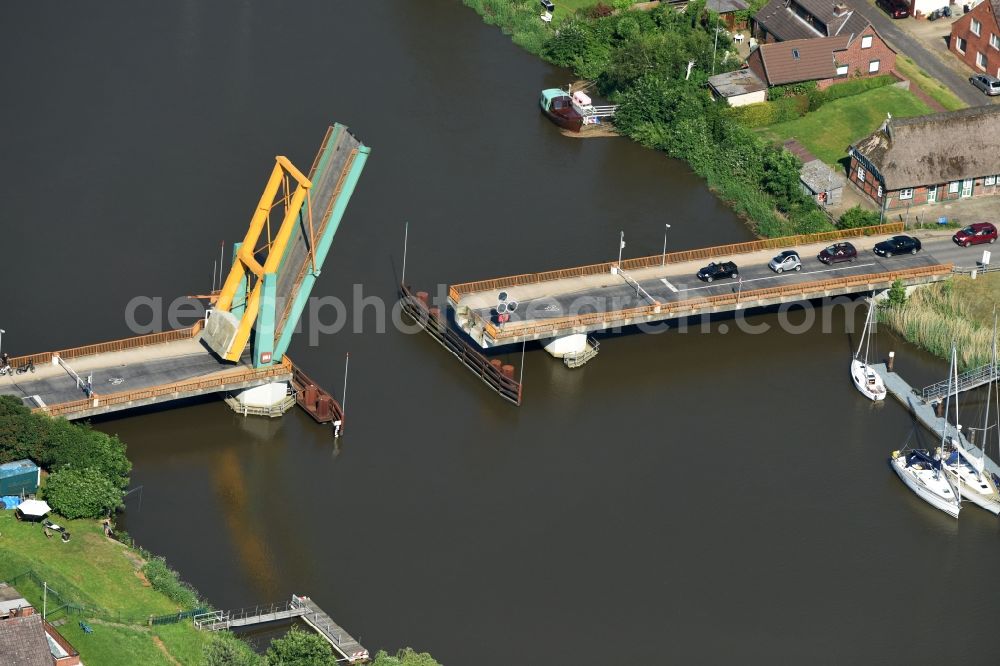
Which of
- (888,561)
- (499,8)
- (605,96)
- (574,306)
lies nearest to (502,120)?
(605,96)

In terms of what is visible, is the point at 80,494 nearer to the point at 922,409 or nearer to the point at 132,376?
the point at 132,376

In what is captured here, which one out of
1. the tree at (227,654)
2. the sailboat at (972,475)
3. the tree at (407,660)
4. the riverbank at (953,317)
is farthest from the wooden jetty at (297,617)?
the riverbank at (953,317)

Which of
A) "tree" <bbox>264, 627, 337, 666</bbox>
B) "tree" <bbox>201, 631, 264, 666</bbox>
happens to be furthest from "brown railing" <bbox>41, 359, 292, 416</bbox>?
"tree" <bbox>264, 627, 337, 666</bbox>

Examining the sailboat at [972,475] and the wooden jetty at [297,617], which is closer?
the wooden jetty at [297,617]

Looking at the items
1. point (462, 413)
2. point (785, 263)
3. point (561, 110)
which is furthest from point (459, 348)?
point (561, 110)

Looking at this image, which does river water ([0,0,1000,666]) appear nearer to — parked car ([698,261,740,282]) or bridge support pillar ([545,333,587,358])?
bridge support pillar ([545,333,587,358])

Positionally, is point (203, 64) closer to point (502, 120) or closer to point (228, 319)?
point (502, 120)

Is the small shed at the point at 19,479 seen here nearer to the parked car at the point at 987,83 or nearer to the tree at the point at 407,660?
the tree at the point at 407,660
